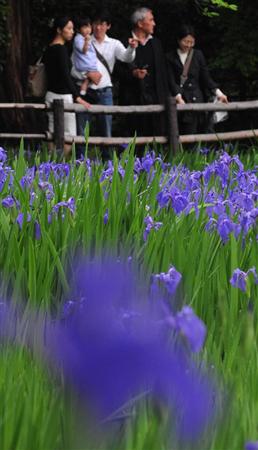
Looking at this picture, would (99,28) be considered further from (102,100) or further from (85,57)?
(102,100)

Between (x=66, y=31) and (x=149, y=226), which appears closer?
(x=149, y=226)

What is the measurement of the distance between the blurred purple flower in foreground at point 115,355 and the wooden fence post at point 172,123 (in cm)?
725

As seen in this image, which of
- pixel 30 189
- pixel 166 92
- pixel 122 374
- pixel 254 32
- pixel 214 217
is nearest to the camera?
pixel 122 374

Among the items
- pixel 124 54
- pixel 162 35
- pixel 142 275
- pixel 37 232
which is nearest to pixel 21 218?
pixel 37 232

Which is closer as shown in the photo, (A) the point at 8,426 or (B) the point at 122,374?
(B) the point at 122,374

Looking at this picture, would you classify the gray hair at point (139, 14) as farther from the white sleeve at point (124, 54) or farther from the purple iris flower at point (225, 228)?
the purple iris flower at point (225, 228)

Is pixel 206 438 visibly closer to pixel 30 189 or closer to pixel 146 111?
pixel 30 189

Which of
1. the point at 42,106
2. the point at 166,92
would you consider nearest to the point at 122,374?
the point at 42,106

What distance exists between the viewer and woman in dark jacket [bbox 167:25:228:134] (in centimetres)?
792

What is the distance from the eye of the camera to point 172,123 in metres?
7.85

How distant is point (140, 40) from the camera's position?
7645 mm

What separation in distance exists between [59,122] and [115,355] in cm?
689

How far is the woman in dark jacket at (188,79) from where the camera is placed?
312 inches

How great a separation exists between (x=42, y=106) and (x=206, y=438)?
685cm
